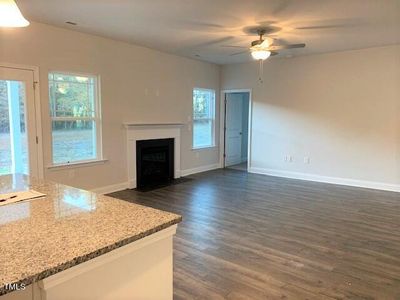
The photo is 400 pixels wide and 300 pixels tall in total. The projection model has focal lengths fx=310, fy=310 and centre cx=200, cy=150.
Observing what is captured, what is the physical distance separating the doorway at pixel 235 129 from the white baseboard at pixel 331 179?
732 mm

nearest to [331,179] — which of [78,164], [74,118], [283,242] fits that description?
[283,242]

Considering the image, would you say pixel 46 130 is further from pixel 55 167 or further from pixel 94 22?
pixel 94 22

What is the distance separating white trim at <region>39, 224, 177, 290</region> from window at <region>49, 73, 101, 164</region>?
12.7 feet

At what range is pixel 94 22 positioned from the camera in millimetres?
4262

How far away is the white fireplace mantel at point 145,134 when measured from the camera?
5.65m

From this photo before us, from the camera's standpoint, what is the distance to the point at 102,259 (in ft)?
3.69

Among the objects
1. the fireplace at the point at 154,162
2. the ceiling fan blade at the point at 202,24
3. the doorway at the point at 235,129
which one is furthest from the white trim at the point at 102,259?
the doorway at the point at 235,129

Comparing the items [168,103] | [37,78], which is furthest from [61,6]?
[168,103]

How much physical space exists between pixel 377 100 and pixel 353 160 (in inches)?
47.3

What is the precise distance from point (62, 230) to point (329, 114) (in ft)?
19.8

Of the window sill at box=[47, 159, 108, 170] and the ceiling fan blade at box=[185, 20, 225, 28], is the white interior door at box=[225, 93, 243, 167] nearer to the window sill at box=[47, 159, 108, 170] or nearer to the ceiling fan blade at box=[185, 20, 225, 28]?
the ceiling fan blade at box=[185, 20, 225, 28]

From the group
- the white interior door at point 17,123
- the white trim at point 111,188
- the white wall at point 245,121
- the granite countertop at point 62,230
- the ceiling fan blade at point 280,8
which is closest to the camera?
the granite countertop at point 62,230

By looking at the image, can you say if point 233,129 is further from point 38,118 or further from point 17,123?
point 17,123

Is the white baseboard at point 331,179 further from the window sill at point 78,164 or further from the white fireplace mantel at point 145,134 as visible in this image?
the window sill at point 78,164
